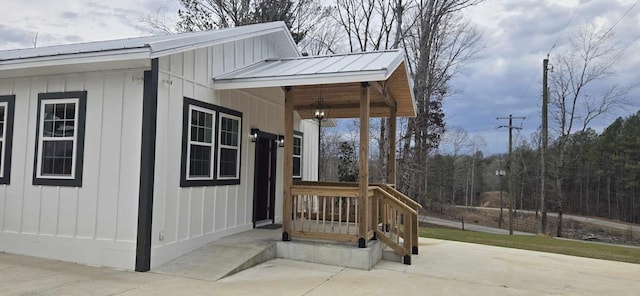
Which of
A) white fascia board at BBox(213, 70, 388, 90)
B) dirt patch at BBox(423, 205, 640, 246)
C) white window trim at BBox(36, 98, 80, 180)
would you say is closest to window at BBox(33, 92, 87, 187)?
white window trim at BBox(36, 98, 80, 180)

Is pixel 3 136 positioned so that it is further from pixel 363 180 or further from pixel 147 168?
pixel 363 180

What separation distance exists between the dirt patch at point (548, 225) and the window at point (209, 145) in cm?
2094

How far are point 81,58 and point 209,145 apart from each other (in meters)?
2.14

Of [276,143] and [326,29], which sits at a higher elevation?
[326,29]

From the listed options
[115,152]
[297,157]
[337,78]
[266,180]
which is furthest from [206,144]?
[297,157]

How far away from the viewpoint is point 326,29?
2055 cm

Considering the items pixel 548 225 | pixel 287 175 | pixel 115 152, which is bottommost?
pixel 548 225

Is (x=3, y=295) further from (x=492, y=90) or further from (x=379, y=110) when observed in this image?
(x=492, y=90)

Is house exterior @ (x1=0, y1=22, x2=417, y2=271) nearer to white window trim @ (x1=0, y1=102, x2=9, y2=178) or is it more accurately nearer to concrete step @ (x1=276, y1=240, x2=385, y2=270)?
white window trim @ (x1=0, y1=102, x2=9, y2=178)

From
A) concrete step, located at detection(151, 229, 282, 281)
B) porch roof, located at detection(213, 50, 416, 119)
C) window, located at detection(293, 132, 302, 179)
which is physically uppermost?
porch roof, located at detection(213, 50, 416, 119)

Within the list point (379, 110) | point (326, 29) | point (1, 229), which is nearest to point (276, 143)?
point (379, 110)

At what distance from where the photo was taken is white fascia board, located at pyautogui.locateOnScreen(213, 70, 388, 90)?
5.48 m

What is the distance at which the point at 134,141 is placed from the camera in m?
5.32

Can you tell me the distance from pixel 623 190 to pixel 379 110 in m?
34.5
